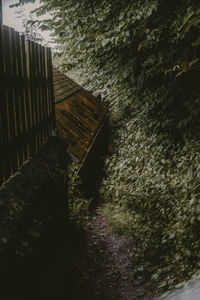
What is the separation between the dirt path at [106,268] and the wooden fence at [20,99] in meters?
1.94

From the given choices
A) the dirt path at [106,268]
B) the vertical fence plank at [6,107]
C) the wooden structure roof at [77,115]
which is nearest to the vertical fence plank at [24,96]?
the vertical fence plank at [6,107]

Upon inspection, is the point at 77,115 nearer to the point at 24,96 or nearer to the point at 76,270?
the point at 76,270

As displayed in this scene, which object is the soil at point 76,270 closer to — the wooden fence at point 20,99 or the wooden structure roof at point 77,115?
the wooden fence at point 20,99

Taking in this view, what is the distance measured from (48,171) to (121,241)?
2470mm

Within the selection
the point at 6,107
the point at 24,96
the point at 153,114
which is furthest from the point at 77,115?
the point at 6,107

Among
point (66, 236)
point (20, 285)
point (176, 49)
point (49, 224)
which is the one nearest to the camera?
point (20, 285)

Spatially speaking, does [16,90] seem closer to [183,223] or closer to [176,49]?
[183,223]

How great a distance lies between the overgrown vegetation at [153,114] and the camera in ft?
13.4

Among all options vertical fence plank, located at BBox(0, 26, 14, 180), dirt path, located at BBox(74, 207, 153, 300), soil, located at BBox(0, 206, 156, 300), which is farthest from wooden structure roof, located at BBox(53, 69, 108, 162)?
vertical fence plank, located at BBox(0, 26, 14, 180)

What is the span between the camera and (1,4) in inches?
223

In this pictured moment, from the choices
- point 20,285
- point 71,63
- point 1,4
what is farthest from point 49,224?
point 71,63

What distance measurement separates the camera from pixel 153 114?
6707 millimetres

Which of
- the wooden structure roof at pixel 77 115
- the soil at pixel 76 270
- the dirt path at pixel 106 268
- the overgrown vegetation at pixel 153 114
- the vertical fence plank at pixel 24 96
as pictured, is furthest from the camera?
the wooden structure roof at pixel 77 115

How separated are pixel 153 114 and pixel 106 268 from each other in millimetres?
3651
